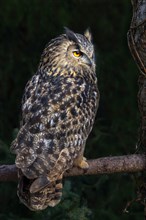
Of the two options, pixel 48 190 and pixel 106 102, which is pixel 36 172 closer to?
pixel 48 190

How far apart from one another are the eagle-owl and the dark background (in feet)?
3.57

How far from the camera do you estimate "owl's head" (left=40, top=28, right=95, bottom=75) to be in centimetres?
523

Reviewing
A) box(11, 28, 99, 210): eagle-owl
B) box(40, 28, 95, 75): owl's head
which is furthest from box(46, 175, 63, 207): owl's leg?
box(40, 28, 95, 75): owl's head

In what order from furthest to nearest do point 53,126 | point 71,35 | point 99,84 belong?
1. point 99,84
2. point 71,35
3. point 53,126

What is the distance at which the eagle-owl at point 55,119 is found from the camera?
4652 millimetres

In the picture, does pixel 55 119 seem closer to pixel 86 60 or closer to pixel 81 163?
pixel 81 163

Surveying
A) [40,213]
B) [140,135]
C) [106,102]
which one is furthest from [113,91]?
[140,135]

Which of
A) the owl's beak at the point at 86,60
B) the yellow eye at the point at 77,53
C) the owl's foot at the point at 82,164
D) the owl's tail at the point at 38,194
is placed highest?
the yellow eye at the point at 77,53

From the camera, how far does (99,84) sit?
6422mm

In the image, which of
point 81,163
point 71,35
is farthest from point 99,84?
point 81,163

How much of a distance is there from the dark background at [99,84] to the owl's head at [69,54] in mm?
1056

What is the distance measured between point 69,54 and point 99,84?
3.87ft

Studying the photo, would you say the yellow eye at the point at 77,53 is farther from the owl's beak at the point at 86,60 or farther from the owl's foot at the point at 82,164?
the owl's foot at the point at 82,164

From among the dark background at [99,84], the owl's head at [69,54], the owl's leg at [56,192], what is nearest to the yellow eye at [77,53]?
the owl's head at [69,54]
